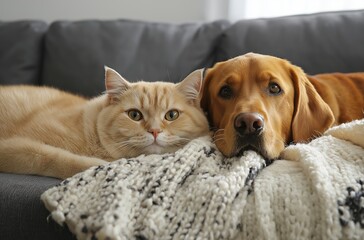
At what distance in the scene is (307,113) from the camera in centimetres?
132

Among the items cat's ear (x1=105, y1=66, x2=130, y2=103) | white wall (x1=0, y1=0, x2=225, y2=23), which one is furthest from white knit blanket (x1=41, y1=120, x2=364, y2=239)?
white wall (x1=0, y1=0, x2=225, y2=23)

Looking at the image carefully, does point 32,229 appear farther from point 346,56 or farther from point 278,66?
point 346,56

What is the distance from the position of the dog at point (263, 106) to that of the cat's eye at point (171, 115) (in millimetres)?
144

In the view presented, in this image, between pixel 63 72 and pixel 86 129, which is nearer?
pixel 86 129

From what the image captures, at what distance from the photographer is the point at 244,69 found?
1.31m

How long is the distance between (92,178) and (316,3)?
6.61ft

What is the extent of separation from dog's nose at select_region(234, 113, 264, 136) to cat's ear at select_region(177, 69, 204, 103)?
280mm

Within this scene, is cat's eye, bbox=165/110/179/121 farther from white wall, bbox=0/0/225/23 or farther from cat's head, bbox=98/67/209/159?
white wall, bbox=0/0/225/23

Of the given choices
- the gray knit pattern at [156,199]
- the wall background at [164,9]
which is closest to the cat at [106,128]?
the gray knit pattern at [156,199]

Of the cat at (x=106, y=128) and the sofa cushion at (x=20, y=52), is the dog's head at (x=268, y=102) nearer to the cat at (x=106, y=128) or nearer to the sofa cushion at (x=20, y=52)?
the cat at (x=106, y=128)

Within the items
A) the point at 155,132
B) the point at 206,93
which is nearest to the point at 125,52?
the point at 206,93

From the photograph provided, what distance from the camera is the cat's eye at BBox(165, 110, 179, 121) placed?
1.31 meters

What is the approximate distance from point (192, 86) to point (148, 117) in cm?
20

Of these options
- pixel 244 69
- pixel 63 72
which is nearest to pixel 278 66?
pixel 244 69
